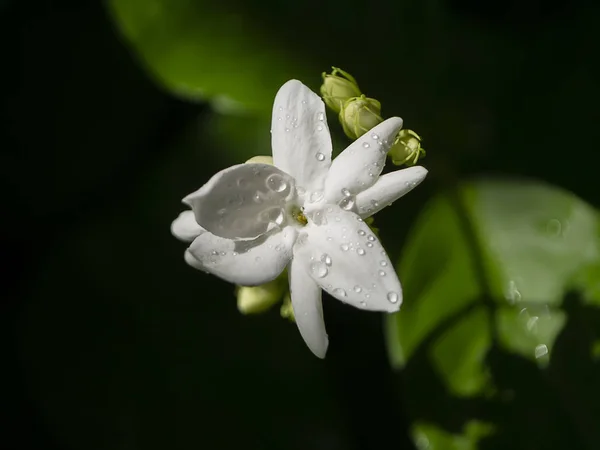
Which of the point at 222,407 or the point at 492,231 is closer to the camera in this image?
the point at 492,231

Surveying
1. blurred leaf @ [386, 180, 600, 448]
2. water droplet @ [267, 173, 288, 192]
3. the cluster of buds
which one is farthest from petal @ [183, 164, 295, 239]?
blurred leaf @ [386, 180, 600, 448]

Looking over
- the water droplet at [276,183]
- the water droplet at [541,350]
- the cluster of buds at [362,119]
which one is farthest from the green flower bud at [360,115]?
the water droplet at [541,350]

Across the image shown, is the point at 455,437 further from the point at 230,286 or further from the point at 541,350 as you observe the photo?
the point at 230,286

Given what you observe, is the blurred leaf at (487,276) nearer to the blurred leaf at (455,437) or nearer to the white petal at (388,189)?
the blurred leaf at (455,437)

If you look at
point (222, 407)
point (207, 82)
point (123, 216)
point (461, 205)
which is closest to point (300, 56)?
point (207, 82)

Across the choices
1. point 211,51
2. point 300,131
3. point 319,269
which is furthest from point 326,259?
point 211,51

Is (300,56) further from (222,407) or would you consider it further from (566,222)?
(222,407)
